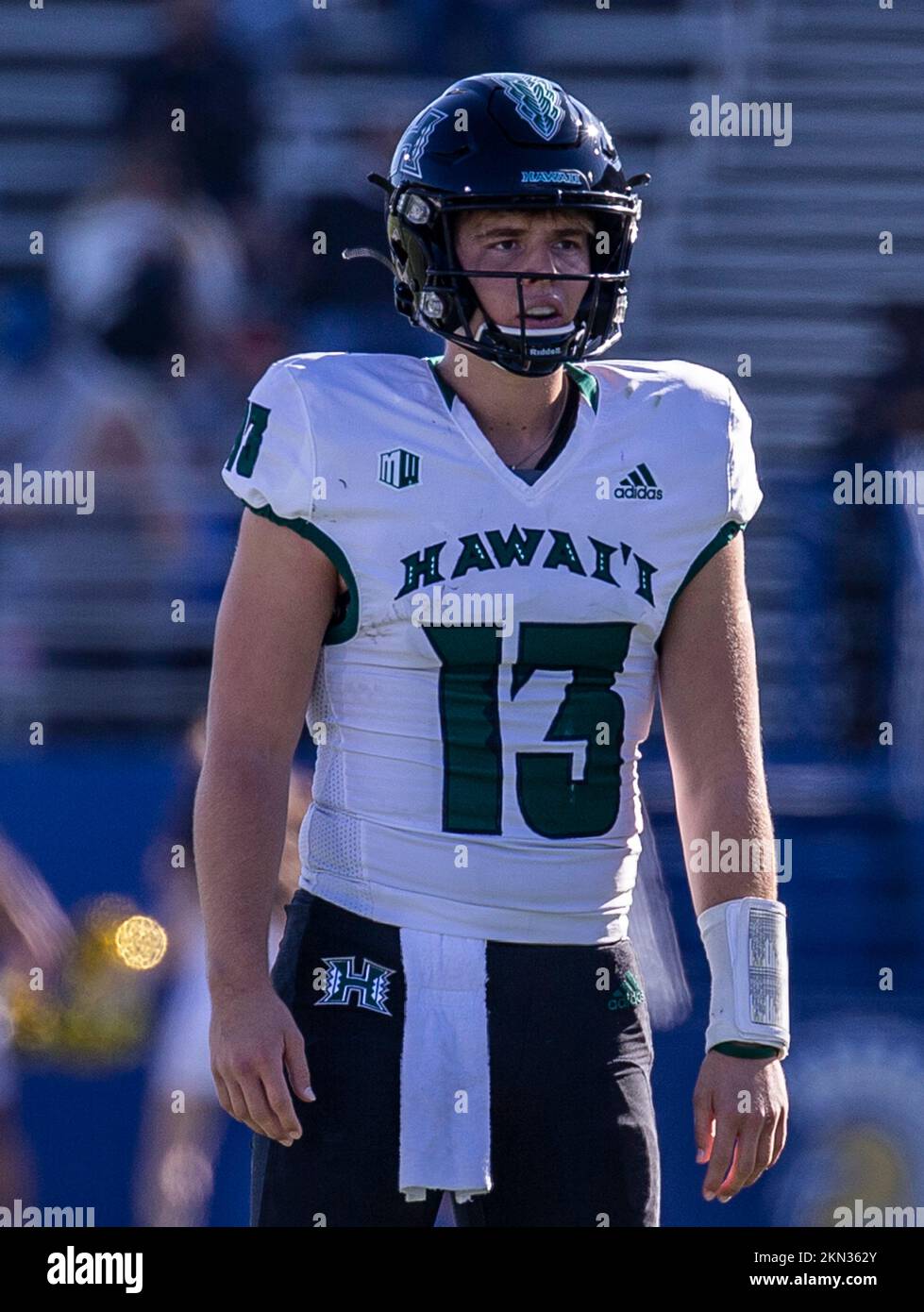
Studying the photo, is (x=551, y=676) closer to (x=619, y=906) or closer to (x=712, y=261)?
(x=619, y=906)

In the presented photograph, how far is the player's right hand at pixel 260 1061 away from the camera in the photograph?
5.83 ft

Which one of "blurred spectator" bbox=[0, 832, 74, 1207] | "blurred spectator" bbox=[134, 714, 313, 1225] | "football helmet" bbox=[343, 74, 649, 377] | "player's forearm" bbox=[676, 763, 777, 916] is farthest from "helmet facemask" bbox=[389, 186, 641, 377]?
"blurred spectator" bbox=[0, 832, 74, 1207]

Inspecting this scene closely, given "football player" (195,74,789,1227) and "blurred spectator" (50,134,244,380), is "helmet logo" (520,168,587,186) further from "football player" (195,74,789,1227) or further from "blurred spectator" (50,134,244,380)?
"blurred spectator" (50,134,244,380)

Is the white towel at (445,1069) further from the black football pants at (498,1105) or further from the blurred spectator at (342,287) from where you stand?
the blurred spectator at (342,287)

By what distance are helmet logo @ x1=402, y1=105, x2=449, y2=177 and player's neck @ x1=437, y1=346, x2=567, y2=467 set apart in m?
0.22

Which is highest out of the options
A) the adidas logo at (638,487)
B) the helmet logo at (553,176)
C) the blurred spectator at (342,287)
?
the blurred spectator at (342,287)

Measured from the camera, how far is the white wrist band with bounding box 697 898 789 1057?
1910 millimetres

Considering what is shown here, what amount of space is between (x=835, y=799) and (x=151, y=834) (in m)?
1.37

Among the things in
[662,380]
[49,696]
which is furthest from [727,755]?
[49,696]

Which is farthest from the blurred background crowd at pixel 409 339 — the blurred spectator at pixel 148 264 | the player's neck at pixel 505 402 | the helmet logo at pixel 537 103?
the helmet logo at pixel 537 103

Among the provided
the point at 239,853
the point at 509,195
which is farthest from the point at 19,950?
the point at 509,195
